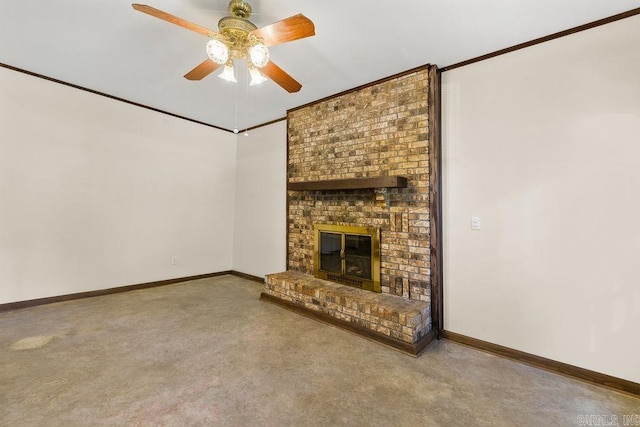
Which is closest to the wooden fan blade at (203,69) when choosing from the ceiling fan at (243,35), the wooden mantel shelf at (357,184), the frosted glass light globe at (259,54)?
the ceiling fan at (243,35)

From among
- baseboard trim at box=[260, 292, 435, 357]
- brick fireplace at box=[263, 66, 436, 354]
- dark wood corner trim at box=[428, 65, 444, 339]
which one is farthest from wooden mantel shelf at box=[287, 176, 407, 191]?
baseboard trim at box=[260, 292, 435, 357]

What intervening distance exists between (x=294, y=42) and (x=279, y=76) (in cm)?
44

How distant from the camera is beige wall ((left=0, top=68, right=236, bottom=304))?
129 inches

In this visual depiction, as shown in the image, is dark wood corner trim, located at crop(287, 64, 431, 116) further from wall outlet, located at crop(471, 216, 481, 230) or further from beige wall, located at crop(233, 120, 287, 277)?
wall outlet, located at crop(471, 216, 481, 230)

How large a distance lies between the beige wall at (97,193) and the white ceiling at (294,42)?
0.51 metres

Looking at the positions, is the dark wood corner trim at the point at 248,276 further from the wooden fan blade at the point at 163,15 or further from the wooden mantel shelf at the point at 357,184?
the wooden fan blade at the point at 163,15

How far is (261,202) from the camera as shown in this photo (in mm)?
4887

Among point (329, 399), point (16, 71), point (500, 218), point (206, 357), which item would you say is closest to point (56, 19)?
point (16, 71)

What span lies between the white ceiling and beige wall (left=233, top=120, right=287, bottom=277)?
122 centimetres

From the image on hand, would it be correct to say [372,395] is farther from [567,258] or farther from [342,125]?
[342,125]

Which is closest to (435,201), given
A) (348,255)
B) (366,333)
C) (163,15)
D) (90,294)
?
(348,255)

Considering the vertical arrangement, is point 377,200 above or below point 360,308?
above

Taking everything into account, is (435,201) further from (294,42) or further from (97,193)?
(97,193)

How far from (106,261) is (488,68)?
5.17 metres
